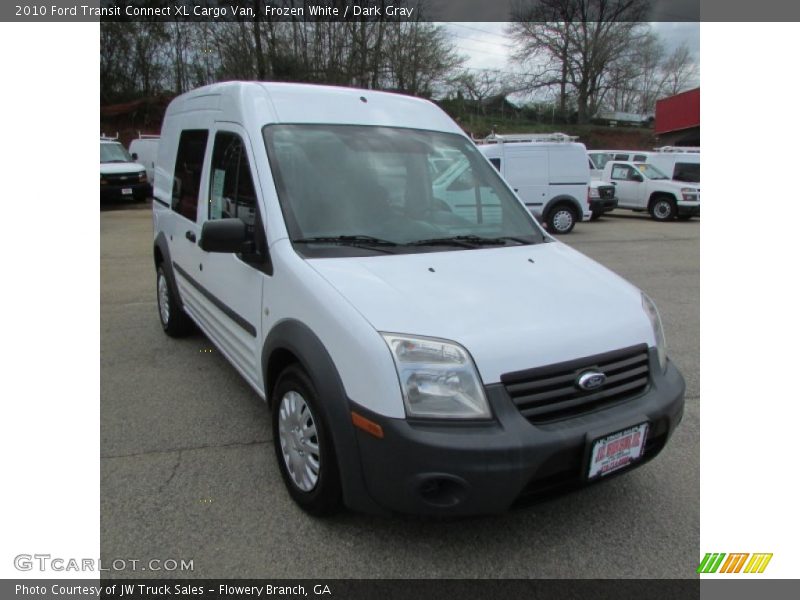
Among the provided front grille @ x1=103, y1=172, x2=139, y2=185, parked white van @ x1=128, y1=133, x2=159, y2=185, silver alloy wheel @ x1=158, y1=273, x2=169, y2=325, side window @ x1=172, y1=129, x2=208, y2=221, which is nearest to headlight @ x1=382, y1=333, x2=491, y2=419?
side window @ x1=172, y1=129, x2=208, y2=221

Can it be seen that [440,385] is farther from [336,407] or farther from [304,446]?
[304,446]

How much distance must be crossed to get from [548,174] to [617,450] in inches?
487

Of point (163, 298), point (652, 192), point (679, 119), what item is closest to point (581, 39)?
point (679, 119)

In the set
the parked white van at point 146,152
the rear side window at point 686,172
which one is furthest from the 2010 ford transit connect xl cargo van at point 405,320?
the parked white van at point 146,152

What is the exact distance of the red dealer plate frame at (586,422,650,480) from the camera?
7.48 feet

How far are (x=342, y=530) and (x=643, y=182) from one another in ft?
57.1

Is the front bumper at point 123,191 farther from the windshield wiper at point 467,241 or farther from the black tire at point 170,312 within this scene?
the windshield wiper at point 467,241

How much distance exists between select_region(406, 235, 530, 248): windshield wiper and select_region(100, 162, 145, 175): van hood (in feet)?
58.0

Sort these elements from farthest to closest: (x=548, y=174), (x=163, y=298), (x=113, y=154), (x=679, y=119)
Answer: (x=679, y=119) → (x=113, y=154) → (x=548, y=174) → (x=163, y=298)

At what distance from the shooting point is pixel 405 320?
2.26m

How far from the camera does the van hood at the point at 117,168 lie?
17.9 metres

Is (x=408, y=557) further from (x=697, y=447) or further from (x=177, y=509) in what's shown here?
(x=697, y=447)

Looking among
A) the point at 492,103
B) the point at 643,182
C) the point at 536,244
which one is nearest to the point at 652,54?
the point at 492,103

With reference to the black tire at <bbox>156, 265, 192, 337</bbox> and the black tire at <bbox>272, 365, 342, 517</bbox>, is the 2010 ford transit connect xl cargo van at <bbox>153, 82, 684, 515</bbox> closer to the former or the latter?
the black tire at <bbox>272, 365, 342, 517</bbox>
